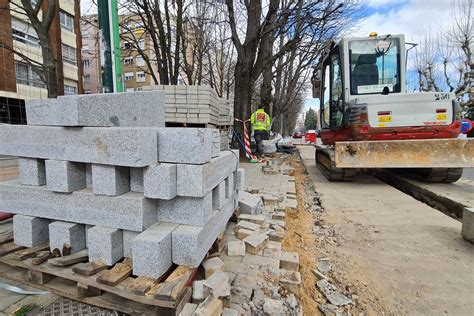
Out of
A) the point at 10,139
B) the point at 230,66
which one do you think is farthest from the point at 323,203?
the point at 230,66

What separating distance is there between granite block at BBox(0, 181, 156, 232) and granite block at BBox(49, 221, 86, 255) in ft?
0.20

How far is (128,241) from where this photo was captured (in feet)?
7.45

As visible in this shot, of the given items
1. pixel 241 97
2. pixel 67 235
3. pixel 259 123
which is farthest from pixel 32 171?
pixel 259 123

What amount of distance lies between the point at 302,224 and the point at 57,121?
359 centimetres

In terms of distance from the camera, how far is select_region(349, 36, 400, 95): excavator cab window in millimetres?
7090

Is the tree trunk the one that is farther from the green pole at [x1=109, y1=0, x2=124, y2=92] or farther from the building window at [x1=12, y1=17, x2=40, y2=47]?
the building window at [x1=12, y1=17, x2=40, y2=47]

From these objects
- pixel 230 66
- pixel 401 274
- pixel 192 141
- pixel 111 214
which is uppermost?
pixel 230 66

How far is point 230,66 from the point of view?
24047mm

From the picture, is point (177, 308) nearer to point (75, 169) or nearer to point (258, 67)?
point (75, 169)

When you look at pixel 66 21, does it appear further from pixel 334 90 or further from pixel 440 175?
pixel 440 175

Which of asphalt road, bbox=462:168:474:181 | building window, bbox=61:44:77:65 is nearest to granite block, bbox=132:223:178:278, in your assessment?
asphalt road, bbox=462:168:474:181

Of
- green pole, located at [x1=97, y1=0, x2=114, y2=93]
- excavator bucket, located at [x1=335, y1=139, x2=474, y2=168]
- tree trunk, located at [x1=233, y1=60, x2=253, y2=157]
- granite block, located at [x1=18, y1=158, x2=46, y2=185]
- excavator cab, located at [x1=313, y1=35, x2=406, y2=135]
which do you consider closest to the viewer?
granite block, located at [x1=18, y1=158, x2=46, y2=185]

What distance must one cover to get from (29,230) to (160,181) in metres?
1.43

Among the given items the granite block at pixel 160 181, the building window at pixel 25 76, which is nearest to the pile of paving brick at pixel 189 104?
the granite block at pixel 160 181
